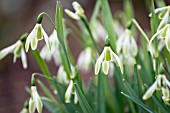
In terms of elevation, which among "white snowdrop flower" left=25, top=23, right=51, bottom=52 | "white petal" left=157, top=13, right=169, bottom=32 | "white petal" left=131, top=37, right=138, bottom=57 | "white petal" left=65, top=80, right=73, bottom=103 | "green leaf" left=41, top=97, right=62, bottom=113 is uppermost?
"white snowdrop flower" left=25, top=23, right=51, bottom=52

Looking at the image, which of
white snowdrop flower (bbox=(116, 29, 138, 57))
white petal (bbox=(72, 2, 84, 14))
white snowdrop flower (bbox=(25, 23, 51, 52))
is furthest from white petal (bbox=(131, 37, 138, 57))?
white snowdrop flower (bbox=(25, 23, 51, 52))

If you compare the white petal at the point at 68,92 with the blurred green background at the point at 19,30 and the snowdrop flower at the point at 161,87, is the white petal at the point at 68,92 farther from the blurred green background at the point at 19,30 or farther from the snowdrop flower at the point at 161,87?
the blurred green background at the point at 19,30

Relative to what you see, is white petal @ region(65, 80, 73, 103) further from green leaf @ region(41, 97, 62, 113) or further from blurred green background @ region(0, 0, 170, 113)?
blurred green background @ region(0, 0, 170, 113)

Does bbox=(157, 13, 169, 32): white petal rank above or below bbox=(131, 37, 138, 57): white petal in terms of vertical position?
above

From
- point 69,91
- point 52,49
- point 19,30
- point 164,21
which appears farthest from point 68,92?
point 19,30

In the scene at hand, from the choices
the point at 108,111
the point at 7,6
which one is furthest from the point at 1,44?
the point at 108,111

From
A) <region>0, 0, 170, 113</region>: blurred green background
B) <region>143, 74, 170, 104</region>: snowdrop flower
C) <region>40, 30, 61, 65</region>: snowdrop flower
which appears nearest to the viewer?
<region>143, 74, 170, 104</region>: snowdrop flower
